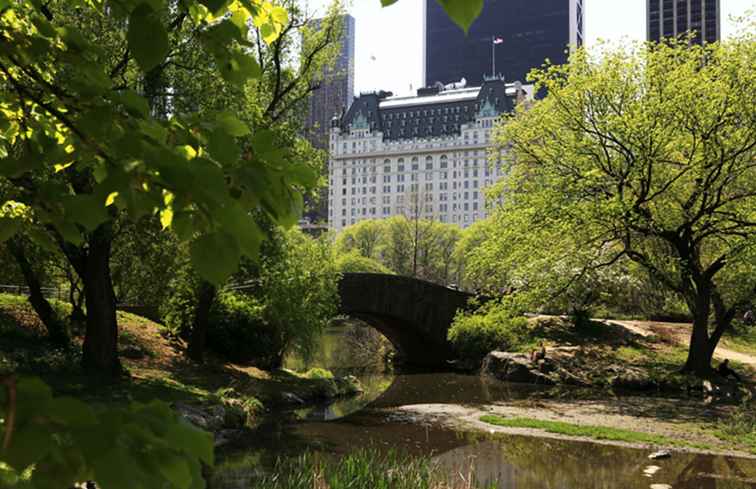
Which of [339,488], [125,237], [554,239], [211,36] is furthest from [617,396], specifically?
[211,36]

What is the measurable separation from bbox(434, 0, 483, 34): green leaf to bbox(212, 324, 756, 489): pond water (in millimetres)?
8073

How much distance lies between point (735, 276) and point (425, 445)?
1271 cm

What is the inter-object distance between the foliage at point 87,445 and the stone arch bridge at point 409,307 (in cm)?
2674

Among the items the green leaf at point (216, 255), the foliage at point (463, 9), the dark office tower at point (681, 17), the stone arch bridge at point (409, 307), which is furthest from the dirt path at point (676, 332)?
the dark office tower at point (681, 17)

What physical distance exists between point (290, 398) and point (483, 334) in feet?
40.8

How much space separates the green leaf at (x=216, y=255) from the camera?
1.54 metres

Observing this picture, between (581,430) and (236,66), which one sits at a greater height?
(236,66)

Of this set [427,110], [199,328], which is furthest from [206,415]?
[427,110]

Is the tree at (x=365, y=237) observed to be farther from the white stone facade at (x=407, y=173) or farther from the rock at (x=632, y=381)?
the rock at (x=632, y=381)

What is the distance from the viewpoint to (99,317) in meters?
14.6

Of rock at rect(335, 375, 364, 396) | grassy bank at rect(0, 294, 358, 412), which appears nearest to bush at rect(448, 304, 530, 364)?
rock at rect(335, 375, 364, 396)

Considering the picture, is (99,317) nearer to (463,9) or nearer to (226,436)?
(226,436)

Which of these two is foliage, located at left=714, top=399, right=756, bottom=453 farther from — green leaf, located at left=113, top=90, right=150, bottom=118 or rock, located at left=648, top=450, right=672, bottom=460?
green leaf, located at left=113, top=90, right=150, bottom=118

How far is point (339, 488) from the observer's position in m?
6.97
